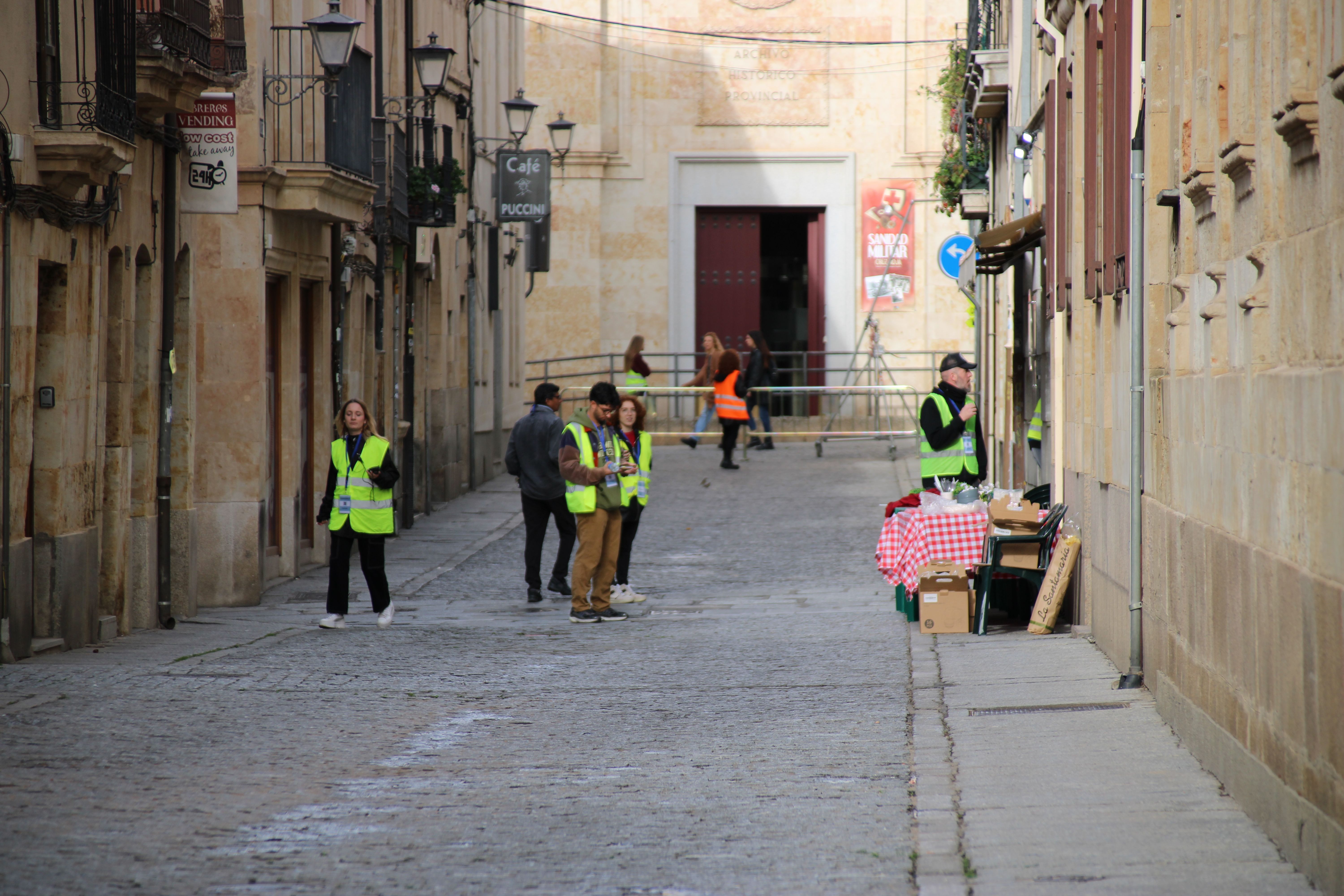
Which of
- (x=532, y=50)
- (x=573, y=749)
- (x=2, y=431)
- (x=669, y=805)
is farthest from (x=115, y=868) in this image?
(x=532, y=50)

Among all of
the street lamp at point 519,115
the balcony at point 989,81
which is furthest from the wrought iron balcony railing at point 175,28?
the street lamp at point 519,115

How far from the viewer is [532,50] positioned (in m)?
35.3

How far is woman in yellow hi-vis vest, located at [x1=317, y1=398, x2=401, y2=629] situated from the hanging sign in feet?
45.4

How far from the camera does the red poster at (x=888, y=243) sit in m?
35.2

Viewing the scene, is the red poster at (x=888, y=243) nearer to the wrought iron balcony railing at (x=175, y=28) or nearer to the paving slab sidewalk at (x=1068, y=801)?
the wrought iron balcony railing at (x=175, y=28)

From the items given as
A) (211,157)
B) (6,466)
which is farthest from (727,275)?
(6,466)

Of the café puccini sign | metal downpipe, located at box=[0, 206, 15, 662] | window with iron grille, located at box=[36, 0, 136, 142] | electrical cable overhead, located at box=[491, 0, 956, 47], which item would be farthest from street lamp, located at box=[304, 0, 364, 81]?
the café puccini sign

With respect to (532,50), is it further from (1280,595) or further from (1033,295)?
(1280,595)

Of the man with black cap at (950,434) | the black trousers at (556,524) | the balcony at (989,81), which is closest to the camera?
the man with black cap at (950,434)

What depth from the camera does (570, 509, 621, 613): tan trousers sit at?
45.3 ft

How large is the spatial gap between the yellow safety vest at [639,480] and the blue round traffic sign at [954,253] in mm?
8728

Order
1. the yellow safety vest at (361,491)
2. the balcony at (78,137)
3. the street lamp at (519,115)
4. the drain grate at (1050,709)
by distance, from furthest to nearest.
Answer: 1. the street lamp at (519,115)
2. the yellow safety vest at (361,491)
3. the balcony at (78,137)
4. the drain grate at (1050,709)

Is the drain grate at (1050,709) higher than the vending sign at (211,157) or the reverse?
the reverse

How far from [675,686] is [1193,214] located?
155 inches
